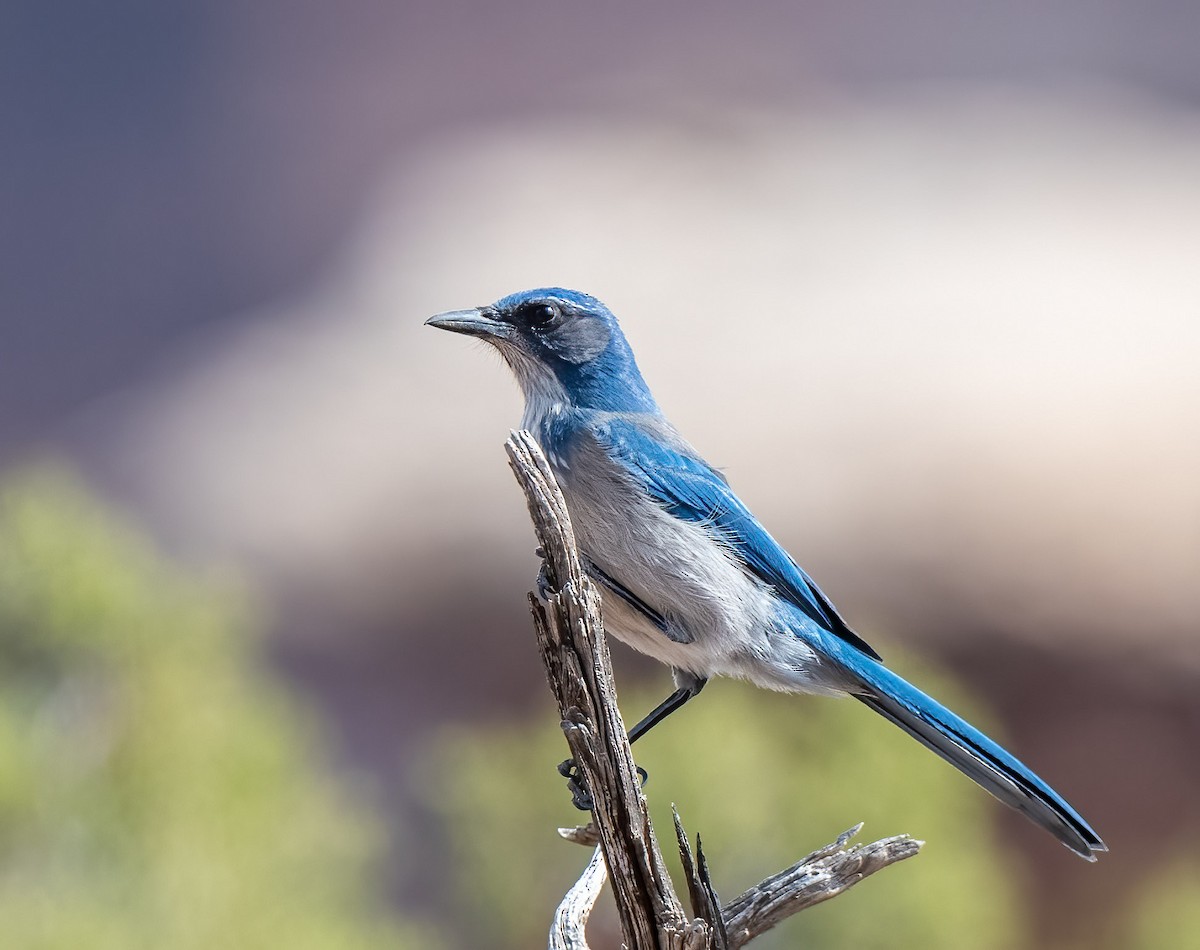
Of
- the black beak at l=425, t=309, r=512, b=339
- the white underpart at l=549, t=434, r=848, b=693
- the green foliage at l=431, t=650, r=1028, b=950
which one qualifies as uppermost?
the black beak at l=425, t=309, r=512, b=339

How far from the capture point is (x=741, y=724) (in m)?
7.18

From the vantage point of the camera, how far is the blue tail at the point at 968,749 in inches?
109

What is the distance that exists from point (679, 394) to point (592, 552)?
24.0ft

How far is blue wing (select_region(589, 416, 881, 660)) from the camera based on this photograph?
3.19 meters

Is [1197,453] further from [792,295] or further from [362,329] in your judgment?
[362,329]

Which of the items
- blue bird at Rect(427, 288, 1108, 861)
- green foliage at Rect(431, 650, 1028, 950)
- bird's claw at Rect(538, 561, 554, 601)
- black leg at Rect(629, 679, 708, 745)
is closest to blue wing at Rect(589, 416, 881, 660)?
blue bird at Rect(427, 288, 1108, 861)

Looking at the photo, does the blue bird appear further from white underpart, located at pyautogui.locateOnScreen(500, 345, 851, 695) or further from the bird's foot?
the bird's foot

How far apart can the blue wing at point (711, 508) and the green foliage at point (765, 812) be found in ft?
11.3

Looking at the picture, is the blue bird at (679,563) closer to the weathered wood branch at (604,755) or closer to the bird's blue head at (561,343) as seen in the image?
the bird's blue head at (561,343)

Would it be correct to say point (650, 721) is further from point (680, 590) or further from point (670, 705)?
point (680, 590)

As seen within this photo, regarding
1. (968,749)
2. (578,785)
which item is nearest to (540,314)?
(578,785)

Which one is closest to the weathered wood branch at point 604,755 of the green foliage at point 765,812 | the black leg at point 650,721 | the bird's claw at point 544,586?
the bird's claw at point 544,586

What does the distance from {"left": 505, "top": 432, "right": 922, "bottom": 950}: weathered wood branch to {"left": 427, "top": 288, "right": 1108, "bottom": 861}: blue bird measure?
1.17 ft

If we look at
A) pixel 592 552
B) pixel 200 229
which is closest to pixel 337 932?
pixel 592 552
